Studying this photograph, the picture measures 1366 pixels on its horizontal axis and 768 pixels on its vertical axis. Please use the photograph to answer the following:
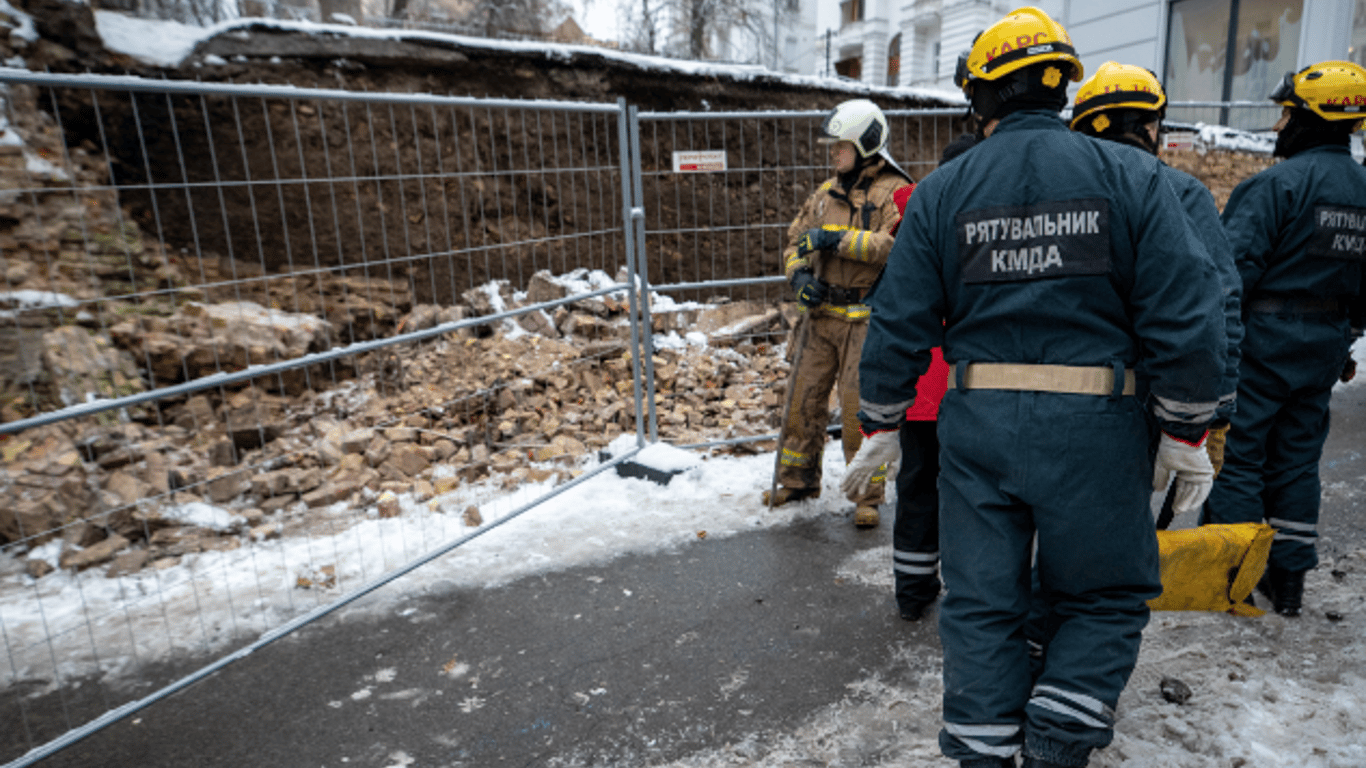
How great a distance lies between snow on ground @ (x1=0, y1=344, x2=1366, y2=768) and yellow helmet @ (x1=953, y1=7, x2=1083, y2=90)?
2.04 meters

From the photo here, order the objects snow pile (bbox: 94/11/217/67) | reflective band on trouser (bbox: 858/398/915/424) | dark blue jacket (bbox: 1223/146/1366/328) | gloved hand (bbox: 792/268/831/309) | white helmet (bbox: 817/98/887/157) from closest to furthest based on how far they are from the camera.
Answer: reflective band on trouser (bbox: 858/398/915/424), dark blue jacket (bbox: 1223/146/1366/328), white helmet (bbox: 817/98/887/157), gloved hand (bbox: 792/268/831/309), snow pile (bbox: 94/11/217/67)

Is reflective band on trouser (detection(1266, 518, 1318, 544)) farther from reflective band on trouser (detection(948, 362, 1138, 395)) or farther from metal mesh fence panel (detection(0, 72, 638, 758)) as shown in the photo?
metal mesh fence panel (detection(0, 72, 638, 758))

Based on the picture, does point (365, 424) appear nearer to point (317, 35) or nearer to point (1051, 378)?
point (1051, 378)

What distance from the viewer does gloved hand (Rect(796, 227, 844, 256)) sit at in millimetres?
3959

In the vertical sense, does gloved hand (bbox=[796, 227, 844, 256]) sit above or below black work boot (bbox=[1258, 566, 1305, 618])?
above

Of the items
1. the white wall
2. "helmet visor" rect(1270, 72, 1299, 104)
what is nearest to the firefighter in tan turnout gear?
"helmet visor" rect(1270, 72, 1299, 104)

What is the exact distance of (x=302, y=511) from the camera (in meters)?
4.64

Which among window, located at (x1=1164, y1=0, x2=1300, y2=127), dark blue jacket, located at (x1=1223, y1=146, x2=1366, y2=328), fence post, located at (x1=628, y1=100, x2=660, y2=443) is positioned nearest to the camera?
dark blue jacket, located at (x1=1223, y1=146, x2=1366, y2=328)

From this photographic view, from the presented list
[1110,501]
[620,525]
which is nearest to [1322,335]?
[1110,501]

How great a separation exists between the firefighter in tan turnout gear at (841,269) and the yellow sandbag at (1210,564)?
133 centimetres

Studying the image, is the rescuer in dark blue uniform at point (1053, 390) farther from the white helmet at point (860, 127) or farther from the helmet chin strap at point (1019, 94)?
the white helmet at point (860, 127)

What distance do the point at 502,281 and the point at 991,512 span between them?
6.73m

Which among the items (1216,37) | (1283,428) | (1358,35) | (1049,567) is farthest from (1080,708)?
(1216,37)

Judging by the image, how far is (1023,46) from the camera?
2.14m
